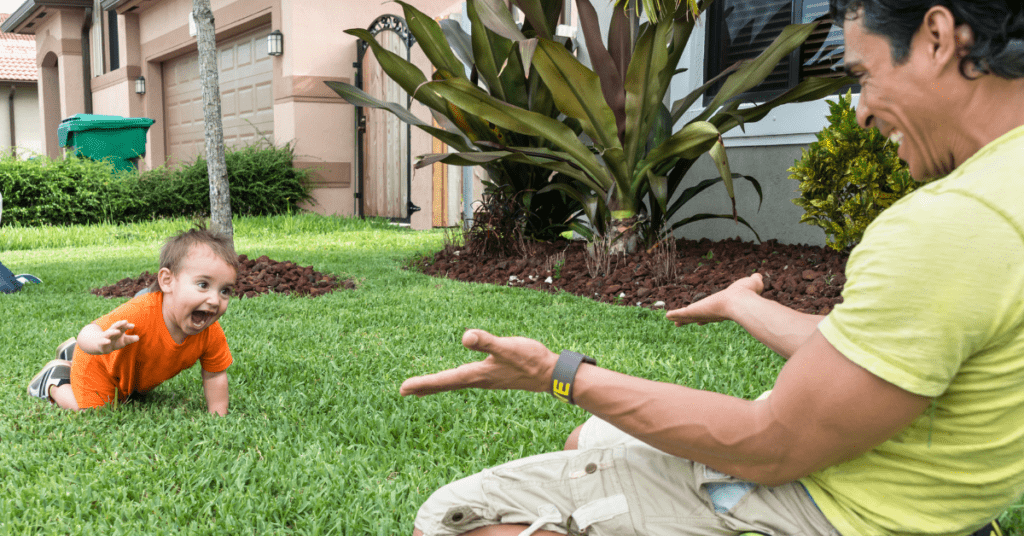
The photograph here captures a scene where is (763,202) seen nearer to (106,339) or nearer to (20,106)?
(106,339)

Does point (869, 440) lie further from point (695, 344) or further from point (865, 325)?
point (695, 344)

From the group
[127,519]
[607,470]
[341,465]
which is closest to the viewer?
[607,470]

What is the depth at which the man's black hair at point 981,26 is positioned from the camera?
0.96 m

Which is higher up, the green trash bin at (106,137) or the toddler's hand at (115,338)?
the green trash bin at (106,137)

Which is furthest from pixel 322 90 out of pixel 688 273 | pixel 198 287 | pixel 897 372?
pixel 897 372

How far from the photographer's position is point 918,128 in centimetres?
112

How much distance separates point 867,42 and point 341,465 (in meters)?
1.89

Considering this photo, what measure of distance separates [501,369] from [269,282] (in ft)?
16.0

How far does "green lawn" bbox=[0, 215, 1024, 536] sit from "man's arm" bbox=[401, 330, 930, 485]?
994 mm

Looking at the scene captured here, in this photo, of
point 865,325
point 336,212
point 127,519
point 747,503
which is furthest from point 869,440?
point 336,212

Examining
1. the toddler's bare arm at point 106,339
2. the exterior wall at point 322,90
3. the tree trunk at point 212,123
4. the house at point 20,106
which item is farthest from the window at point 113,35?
the toddler's bare arm at point 106,339

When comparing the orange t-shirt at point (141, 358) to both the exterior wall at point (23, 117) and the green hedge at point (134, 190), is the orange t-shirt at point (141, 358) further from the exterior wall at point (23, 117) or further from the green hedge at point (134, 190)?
the exterior wall at point (23, 117)

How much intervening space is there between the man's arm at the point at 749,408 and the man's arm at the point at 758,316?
422mm

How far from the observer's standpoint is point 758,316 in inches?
61.6
